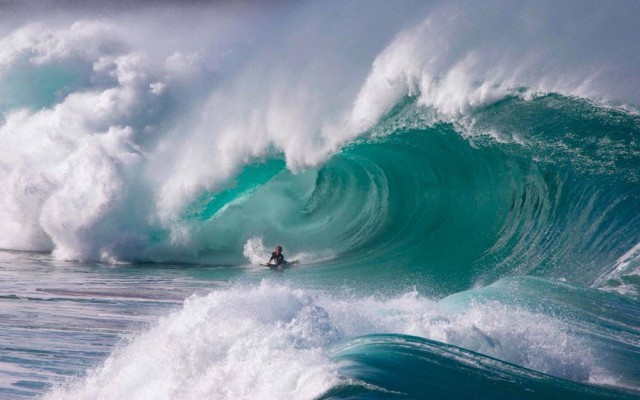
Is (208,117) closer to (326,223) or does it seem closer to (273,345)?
(326,223)

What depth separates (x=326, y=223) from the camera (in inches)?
591

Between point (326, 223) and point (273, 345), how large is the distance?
10087 millimetres

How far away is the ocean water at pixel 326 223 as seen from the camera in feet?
17.0

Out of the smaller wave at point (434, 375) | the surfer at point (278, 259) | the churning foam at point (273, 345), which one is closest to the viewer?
the smaller wave at point (434, 375)

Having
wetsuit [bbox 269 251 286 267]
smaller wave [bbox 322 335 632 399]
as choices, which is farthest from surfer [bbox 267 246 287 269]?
smaller wave [bbox 322 335 632 399]

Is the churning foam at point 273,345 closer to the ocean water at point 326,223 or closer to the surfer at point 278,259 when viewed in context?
the ocean water at point 326,223

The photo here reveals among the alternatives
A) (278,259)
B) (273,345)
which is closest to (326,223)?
(278,259)

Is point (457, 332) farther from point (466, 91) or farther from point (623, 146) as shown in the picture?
point (466, 91)

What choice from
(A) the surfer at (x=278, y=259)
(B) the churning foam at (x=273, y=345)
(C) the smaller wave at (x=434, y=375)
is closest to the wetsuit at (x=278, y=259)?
(A) the surfer at (x=278, y=259)

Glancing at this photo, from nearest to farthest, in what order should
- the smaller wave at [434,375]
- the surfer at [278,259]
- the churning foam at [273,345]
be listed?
the smaller wave at [434,375] < the churning foam at [273,345] < the surfer at [278,259]

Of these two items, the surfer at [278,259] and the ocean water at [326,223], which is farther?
the surfer at [278,259]

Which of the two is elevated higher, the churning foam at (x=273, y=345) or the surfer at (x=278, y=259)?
the surfer at (x=278, y=259)

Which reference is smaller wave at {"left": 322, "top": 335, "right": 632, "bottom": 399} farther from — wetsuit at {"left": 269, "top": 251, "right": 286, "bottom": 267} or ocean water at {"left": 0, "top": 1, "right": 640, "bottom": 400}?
wetsuit at {"left": 269, "top": 251, "right": 286, "bottom": 267}

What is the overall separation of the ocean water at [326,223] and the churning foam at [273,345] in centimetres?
2
